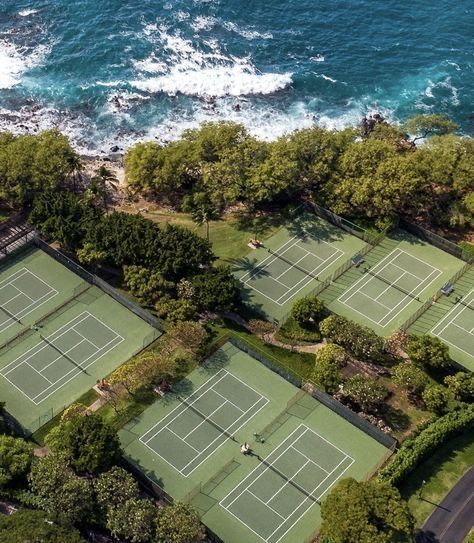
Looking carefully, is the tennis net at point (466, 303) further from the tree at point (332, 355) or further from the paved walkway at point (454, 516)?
the paved walkway at point (454, 516)

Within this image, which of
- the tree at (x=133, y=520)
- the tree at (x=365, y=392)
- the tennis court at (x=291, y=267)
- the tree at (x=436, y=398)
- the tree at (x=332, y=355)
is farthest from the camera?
the tennis court at (x=291, y=267)

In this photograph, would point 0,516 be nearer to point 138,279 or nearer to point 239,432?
point 239,432

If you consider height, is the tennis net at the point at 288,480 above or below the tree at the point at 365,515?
below

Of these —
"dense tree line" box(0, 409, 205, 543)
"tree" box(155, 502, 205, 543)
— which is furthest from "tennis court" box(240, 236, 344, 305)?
"tree" box(155, 502, 205, 543)

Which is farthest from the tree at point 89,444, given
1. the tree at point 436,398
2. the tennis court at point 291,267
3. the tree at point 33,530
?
the tree at point 436,398

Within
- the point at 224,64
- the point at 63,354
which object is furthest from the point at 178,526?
the point at 224,64

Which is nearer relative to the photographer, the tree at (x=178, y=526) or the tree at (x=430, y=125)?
the tree at (x=178, y=526)

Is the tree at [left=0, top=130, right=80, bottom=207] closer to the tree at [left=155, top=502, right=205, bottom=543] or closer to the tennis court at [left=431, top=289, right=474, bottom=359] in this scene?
the tree at [left=155, top=502, right=205, bottom=543]
